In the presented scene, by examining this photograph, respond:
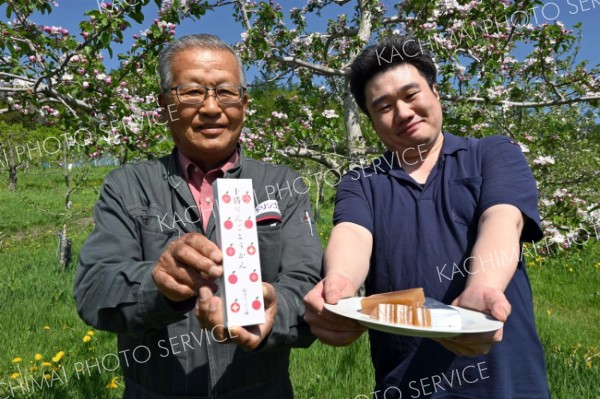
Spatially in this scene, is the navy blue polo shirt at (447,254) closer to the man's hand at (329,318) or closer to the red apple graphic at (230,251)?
the man's hand at (329,318)

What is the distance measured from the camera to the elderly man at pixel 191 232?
48.8 inches

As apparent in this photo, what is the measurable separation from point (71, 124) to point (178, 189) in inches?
86.4

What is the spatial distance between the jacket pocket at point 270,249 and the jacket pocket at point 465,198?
1.93ft

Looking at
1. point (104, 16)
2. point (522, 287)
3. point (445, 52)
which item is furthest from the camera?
point (445, 52)

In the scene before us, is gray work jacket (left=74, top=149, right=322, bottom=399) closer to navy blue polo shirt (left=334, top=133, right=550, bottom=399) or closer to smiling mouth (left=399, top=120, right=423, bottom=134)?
navy blue polo shirt (left=334, top=133, right=550, bottom=399)

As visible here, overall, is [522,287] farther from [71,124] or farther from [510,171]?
[71,124]

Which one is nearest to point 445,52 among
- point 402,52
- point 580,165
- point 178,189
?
point 402,52

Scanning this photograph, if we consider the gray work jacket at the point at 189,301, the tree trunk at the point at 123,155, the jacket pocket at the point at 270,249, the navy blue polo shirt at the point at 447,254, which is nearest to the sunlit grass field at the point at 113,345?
the tree trunk at the point at 123,155

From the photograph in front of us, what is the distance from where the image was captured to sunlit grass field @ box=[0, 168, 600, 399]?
111 inches

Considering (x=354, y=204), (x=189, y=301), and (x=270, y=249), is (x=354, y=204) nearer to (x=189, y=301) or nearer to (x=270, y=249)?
(x=270, y=249)

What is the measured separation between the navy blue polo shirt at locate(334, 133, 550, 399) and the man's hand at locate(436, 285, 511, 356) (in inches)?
4.7

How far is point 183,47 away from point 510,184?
115cm

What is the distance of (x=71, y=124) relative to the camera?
127 inches

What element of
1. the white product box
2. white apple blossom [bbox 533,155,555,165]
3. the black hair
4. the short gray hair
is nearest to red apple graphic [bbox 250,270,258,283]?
the white product box
